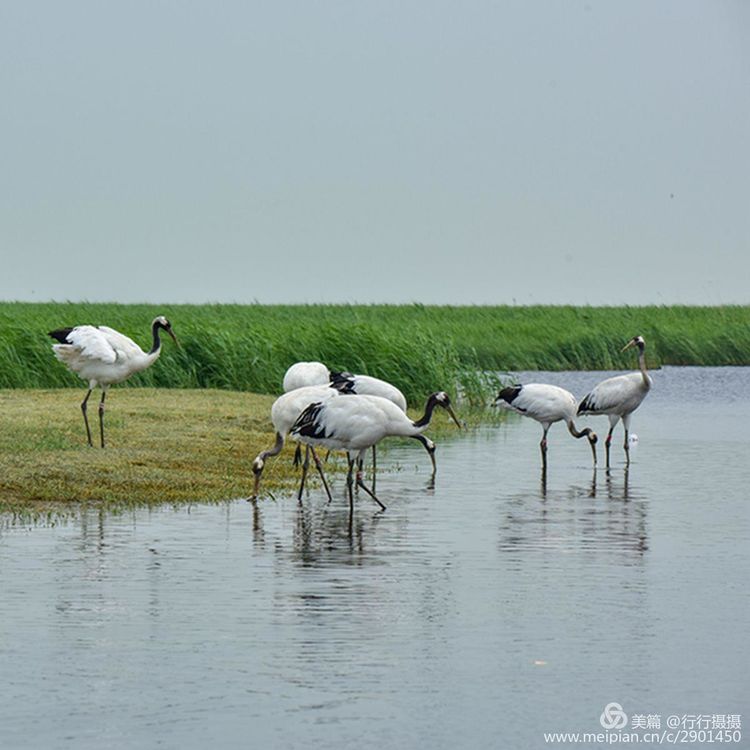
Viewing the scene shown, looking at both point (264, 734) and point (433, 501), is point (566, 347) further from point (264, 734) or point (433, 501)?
point (264, 734)

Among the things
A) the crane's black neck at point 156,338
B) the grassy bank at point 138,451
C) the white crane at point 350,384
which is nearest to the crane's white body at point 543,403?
the white crane at point 350,384

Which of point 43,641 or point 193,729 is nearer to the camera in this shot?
point 193,729

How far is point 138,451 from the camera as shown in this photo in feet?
63.8

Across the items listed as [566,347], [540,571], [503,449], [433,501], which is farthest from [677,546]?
[566,347]

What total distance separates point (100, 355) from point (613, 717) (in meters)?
13.3

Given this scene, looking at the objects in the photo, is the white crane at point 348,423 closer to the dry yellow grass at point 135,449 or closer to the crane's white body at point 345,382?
the dry yellow grass at point 135,449

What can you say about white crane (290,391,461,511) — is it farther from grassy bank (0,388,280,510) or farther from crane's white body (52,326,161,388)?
crane's white body (52,326,161,388)

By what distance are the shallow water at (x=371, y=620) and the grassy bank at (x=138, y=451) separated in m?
0.94

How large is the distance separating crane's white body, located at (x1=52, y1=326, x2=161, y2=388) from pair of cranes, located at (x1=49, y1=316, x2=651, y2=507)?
0.04 feet

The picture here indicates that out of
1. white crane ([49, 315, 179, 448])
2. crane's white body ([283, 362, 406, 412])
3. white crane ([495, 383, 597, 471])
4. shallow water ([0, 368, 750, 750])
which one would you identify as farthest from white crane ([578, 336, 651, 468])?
white crane ([49, 315, 179, 448])

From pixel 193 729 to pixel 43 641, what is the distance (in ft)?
6.69

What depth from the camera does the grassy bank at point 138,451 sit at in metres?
16.3

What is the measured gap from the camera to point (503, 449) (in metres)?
24.2

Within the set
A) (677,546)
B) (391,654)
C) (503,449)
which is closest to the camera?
(391,654)
